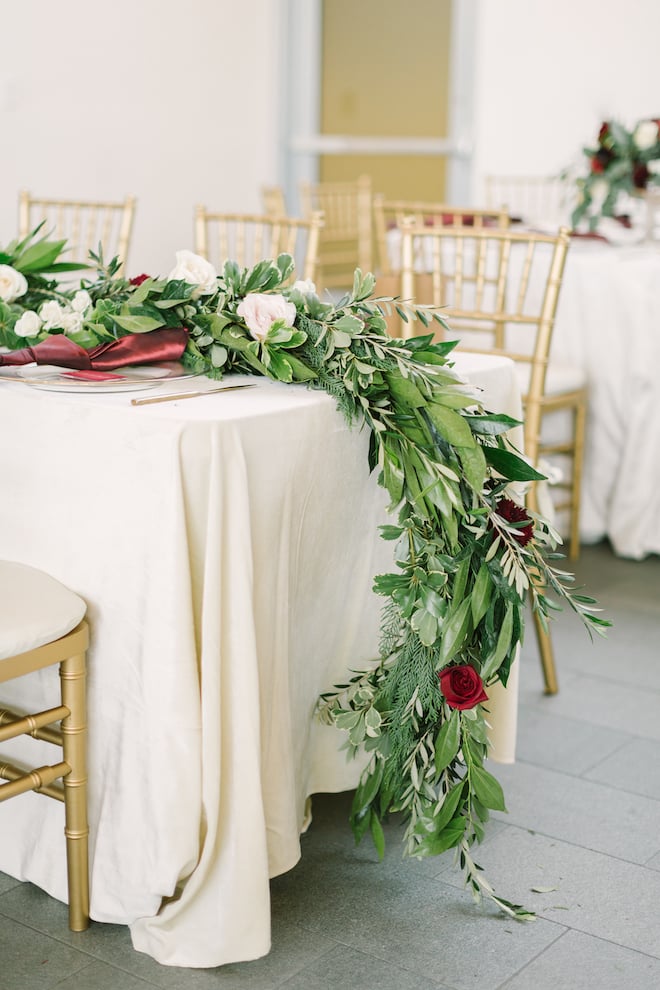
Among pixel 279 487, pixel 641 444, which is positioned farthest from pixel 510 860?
pixel 641 444

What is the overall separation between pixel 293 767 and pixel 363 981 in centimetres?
32

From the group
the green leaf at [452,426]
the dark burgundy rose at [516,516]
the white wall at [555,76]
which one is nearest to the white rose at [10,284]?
the green leaf at [452,426]

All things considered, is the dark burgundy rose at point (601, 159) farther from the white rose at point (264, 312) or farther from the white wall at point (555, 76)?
the white rose at point (264, 312)

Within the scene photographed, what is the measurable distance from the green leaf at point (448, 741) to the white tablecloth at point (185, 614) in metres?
0.22

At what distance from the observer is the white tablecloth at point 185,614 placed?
1545mm

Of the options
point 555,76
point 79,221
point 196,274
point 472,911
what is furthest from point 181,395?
point 555,76

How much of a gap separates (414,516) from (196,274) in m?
0.54

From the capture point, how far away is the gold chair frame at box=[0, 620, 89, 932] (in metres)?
1.54

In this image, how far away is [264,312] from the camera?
5.72 ft

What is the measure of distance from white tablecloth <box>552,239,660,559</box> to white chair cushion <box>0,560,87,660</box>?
2446 mm

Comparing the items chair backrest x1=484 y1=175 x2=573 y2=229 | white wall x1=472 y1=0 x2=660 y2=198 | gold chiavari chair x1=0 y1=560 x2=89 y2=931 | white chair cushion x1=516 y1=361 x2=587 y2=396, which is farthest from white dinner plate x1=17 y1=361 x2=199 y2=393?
white wall x1=472 y1=0 x2=660 y2=198

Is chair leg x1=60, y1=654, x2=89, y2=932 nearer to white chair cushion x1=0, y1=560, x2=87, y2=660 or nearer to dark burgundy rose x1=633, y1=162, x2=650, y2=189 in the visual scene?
white chair cushion x1=0, y1=560, x2=87, y2=660

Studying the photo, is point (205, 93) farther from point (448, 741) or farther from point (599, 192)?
point (448, 741)

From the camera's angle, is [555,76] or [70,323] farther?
[555,76]
